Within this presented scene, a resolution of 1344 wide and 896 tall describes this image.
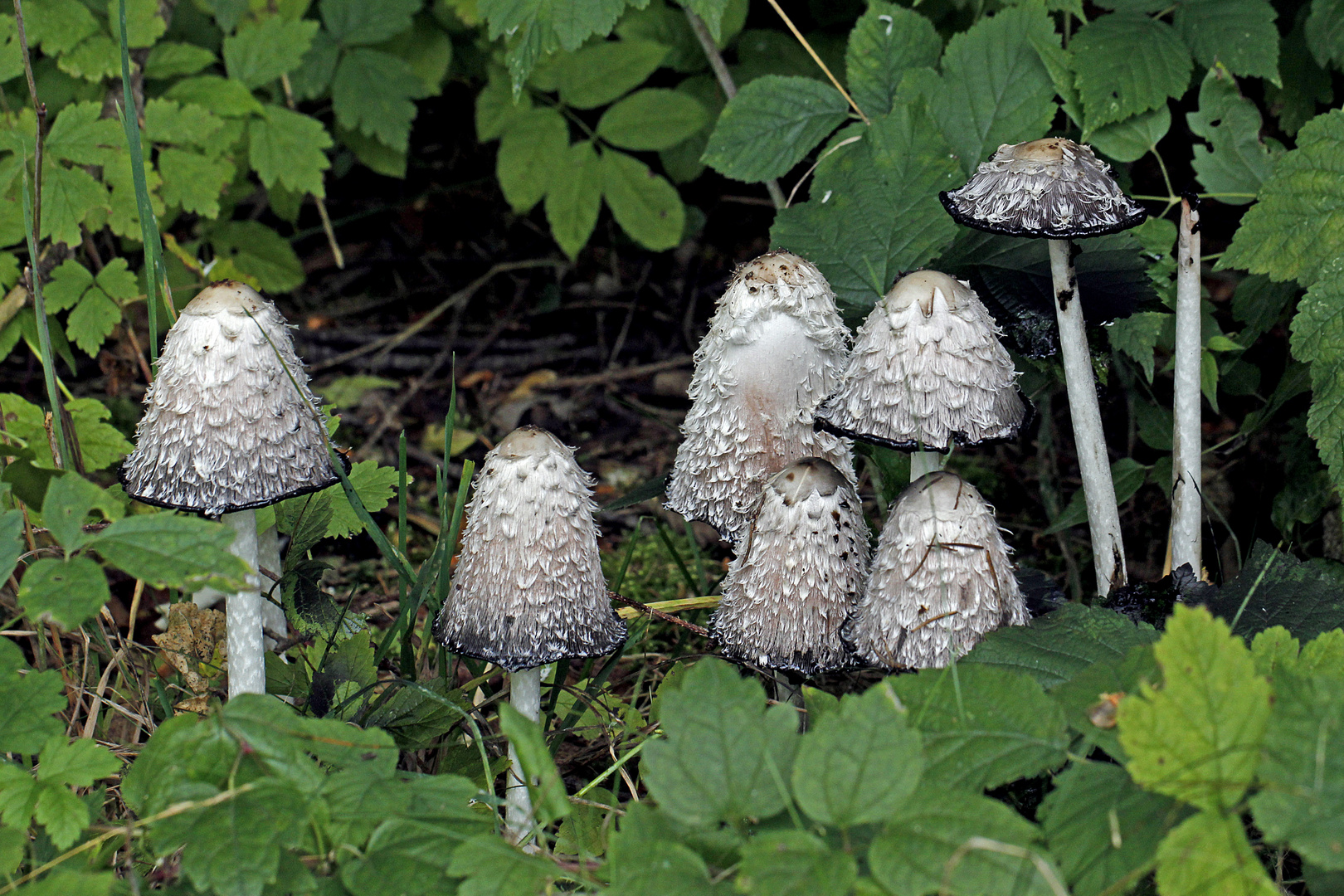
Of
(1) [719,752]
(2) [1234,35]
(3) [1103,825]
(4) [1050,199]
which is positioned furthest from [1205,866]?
(2) [1234,35]

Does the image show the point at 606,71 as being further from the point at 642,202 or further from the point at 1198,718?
the point at 1198,718

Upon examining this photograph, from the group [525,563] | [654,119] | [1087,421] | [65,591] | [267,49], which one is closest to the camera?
[65,591]

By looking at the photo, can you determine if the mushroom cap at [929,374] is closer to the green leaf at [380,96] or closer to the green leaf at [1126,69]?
the green leaf at [1126,69]

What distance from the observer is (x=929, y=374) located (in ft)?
5.71

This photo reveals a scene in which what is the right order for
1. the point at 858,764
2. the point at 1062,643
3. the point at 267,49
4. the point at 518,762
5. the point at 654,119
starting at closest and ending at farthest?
the point at 858,764 < the point at 1062,643 < the point at 518,762 < the point at 267,49 < the point at 654,119

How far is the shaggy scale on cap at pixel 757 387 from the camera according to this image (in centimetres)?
195

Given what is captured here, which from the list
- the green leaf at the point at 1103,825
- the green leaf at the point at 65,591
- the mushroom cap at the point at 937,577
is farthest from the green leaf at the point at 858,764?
the green leaf at the point at 65,591

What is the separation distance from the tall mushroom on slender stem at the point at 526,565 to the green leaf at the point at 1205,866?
96cm

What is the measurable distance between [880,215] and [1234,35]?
817 mm

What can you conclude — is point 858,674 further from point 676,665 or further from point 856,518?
point 856,518

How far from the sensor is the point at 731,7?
3.40 m

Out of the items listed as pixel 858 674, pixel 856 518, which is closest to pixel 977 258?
pixel 856 518

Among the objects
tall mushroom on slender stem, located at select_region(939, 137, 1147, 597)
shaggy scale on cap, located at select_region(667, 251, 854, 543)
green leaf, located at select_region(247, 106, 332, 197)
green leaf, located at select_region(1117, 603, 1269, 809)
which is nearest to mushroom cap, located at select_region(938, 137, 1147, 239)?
tall mushroom on slender stem, located at select_region(939, 137, 1147, 597)

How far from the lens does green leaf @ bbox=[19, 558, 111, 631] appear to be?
1.30 m
